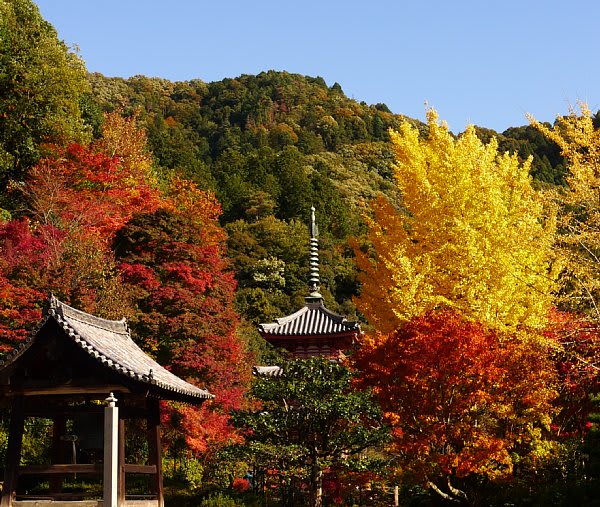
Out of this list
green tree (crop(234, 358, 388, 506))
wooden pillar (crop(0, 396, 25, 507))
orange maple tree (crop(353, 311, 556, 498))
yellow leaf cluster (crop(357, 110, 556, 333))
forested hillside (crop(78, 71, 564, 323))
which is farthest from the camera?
forested hillside (crop(78, 71, 564, 323))

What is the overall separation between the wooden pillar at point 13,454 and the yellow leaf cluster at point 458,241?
27.3ft

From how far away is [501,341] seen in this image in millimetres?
16344

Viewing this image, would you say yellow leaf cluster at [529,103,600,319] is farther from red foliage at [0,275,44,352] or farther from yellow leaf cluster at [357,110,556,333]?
red foliage at [0,275,44,352]

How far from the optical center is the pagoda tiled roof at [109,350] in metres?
13.3

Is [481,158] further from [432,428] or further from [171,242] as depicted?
[171,242]

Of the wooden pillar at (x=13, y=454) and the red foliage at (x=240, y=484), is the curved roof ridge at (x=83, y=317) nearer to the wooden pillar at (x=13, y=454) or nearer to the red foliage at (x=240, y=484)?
the wooden pillar at (x=13, y=454)

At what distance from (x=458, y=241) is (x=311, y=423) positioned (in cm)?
636

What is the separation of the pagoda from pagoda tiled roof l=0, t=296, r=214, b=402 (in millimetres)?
6129

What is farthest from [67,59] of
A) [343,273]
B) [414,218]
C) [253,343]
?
[414,218]

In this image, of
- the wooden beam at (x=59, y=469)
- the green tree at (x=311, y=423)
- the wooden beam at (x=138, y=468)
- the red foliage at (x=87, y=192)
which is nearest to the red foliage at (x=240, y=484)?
the green tree at (x=311, y=423)

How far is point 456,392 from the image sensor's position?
15820mm

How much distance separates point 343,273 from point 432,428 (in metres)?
34.7

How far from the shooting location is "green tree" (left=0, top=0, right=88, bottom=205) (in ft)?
111

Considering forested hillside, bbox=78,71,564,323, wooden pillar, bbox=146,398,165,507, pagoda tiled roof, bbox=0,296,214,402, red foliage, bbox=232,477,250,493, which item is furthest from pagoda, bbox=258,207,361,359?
forested hillside, bbox=78,71,564,323
